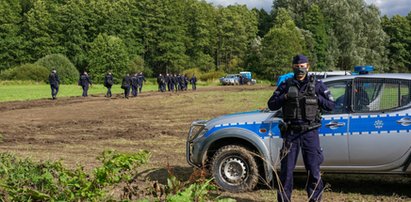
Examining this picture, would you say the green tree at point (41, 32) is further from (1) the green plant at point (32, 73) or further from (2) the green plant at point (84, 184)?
(2) the green plant at point (84, 184)

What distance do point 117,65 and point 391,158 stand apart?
70.3 metres

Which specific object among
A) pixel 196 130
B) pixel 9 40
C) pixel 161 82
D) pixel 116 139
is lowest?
pixel 116 139

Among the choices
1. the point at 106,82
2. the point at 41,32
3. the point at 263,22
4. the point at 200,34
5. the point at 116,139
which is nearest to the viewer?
the point at 116,139

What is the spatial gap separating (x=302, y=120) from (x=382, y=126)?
4.30 ft

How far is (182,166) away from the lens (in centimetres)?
845

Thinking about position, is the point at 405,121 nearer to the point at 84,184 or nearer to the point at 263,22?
the point at 84,184

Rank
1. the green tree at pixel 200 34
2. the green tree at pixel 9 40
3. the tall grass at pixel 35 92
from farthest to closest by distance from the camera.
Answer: the green tree at pixel 200 34, the green tree at pixel 9 40, the tall grass at pixel 35 92

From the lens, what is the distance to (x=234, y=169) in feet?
20.9

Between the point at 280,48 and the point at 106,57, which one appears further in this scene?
the point at 106,57

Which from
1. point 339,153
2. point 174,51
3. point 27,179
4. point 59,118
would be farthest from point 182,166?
point 174,51

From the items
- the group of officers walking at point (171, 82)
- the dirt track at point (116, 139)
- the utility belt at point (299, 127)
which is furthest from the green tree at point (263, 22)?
the utility belt at point (299, 127)

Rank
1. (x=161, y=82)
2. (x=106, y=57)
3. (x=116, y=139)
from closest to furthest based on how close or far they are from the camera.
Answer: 1. (x=116, y=139)
2. (x=161, y=82)
3. (x=106, y=57)

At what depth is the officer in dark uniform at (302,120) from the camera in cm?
501

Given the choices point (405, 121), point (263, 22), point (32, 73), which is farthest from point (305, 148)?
point (263, 22)
